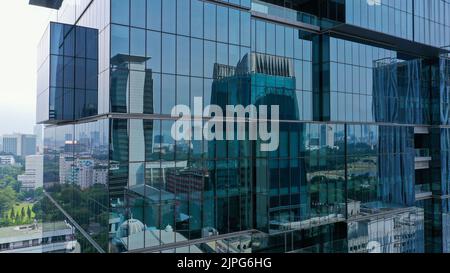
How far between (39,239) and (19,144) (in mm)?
7636

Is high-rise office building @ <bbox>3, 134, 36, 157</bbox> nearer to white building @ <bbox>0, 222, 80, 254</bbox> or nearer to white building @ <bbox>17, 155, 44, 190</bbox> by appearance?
white building @ <bbox>17, 155, 44, 190</bbox>

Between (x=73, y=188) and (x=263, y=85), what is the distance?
50.5 feet

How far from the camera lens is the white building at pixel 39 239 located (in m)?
19.9

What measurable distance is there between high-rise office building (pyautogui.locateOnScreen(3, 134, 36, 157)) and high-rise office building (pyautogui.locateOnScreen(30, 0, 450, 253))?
2129 mm

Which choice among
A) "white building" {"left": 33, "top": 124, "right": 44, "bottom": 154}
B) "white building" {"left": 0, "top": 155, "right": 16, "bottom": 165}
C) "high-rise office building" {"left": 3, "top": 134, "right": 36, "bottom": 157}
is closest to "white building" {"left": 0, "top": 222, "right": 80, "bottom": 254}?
"white building" {"left": 0, "top": 155, "right": 16, "bottom": 165}

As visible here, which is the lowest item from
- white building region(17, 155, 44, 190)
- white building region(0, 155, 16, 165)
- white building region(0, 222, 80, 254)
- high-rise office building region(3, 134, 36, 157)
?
white building region(0, 222, 80, 254)

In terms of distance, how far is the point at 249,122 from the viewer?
20000mm

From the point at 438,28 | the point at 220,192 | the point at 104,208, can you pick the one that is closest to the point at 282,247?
the point at 220,192

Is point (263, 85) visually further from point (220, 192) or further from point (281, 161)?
point (220, 192)

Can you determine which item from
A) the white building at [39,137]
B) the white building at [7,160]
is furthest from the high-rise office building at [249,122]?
the white building at [7,160]

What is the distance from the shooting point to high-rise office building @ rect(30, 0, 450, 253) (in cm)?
1545

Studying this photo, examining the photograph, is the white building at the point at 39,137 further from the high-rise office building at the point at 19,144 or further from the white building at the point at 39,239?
the white building at the point at 39,239

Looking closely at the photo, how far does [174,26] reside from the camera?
16.7 meters

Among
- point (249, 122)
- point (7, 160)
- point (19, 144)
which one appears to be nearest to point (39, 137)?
point (19, 144)
